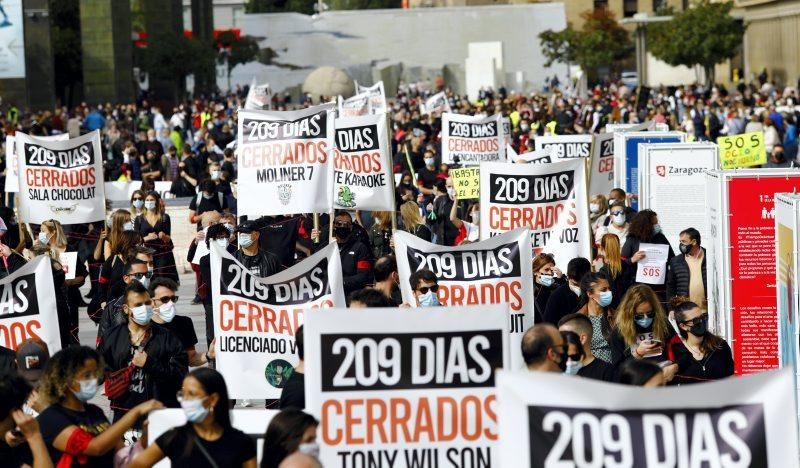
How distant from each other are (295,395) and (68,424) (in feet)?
4.26

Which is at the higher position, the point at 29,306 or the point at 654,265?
the point at 29,306

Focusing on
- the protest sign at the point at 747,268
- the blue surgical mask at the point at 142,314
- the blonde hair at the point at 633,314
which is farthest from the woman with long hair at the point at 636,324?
the protest sign at the point at 747,268

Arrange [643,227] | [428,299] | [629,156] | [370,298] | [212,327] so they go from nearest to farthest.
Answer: [370,298]
[428,299]
[212,327]
[643,227]
[629,156]

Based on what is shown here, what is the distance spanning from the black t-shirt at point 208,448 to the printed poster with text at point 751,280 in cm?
639

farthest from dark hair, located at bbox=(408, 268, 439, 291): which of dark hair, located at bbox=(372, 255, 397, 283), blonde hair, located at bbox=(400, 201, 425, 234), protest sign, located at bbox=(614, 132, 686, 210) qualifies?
protest sign, located at bbox=(614, 132, 686, 210)

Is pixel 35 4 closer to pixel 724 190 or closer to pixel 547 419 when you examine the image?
pixel 724 190

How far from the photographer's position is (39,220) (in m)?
18.5

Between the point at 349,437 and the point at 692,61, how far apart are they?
76.8 metres

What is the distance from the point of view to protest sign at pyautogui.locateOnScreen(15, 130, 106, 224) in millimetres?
18312

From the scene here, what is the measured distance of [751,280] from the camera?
12.5 m

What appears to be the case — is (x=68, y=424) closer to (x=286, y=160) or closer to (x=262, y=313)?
(x=262, y=313)

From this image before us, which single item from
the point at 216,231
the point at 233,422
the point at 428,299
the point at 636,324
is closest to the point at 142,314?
the point at 428,299

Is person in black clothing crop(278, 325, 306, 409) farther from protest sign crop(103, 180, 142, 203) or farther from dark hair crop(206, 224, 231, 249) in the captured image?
protest sign crop(103, 180, 142, 203)

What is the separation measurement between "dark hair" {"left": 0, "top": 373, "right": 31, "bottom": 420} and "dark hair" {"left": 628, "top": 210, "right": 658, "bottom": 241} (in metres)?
7.63
